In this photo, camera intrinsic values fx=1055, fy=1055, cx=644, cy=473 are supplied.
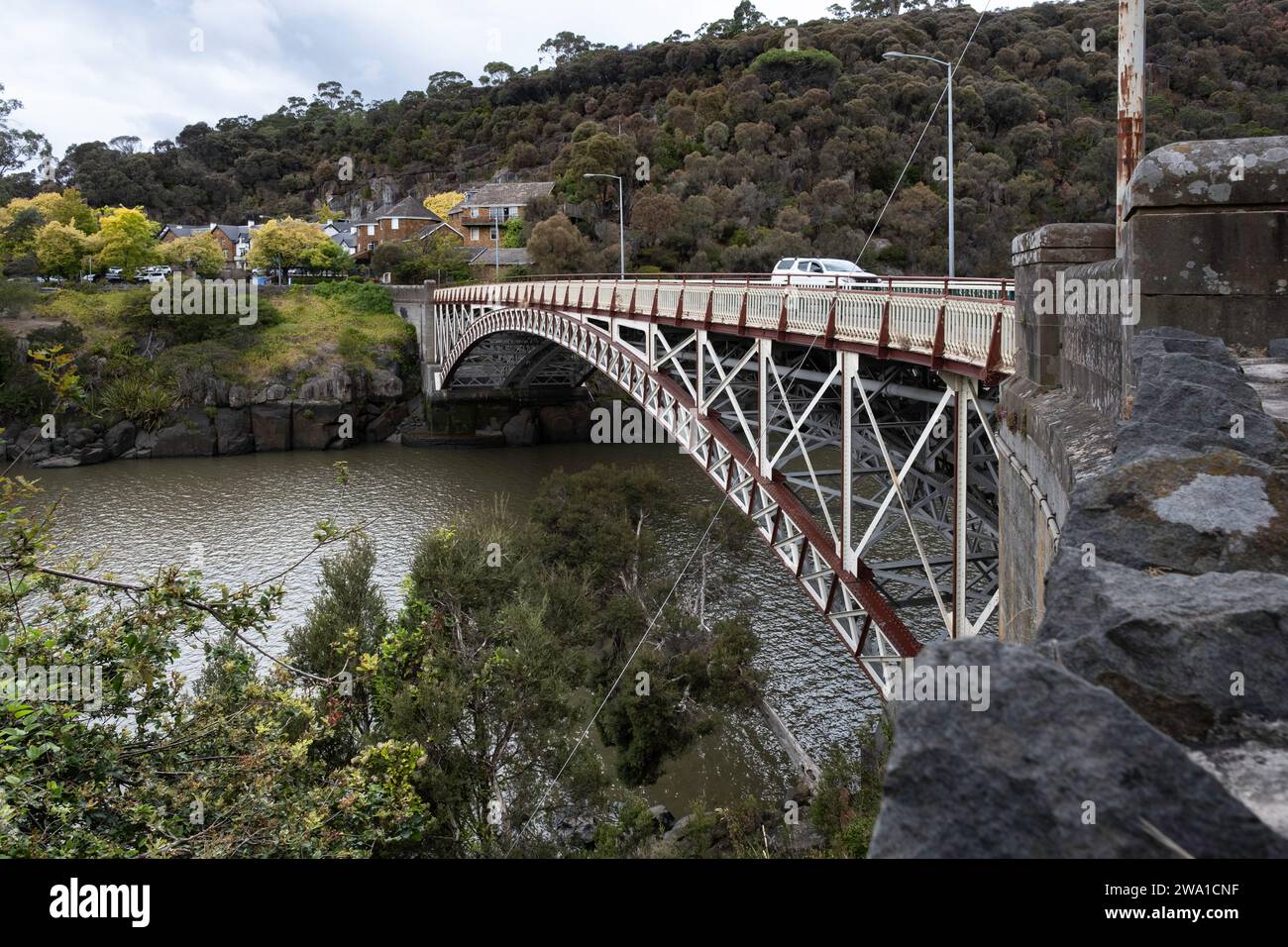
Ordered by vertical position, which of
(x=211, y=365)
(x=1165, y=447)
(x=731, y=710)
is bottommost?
(x=731, y=710)

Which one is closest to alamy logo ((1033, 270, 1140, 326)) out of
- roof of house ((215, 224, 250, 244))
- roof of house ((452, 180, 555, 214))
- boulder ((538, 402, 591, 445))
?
boulder ((538, 402, 591, 445))

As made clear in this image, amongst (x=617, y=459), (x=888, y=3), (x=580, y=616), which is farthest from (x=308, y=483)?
(x=888, y=3)

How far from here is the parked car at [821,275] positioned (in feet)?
56.0

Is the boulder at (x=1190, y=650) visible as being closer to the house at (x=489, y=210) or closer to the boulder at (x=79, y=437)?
the boulder at (x=79, y=437)

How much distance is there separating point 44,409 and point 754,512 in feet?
126

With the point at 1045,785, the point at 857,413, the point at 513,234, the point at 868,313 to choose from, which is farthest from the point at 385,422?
the point at 1045,785

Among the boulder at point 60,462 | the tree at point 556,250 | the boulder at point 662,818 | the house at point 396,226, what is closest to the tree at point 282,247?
the house at point 396,226

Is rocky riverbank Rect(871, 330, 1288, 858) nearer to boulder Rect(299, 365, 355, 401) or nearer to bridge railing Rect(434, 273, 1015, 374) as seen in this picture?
bridge railing Rect(434, 273, 1015, 374)

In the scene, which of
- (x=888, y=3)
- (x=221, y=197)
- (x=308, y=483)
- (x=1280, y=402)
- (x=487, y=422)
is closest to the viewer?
(x=1280, y=402)

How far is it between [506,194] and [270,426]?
37.6 meters

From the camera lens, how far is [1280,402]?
410 cm
